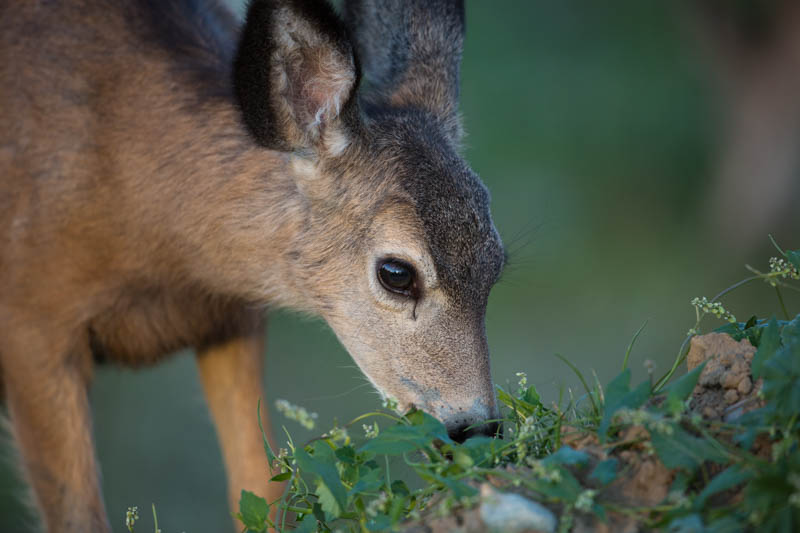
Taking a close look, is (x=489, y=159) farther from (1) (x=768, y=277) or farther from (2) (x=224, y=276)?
(1) (x=768, y=277)

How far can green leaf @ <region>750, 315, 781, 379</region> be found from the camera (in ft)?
8.11

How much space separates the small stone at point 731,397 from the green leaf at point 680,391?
13.3 inches

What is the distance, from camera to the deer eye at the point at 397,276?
385 centimetres

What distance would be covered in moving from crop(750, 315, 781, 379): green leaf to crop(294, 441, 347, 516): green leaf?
116cm

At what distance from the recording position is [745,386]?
2.70 meters

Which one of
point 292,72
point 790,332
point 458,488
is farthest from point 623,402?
point 292,72

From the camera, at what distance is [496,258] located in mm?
3980

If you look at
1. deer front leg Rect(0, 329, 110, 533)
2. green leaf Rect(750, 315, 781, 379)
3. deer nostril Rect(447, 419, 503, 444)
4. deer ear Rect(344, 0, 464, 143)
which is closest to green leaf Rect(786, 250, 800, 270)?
green leaf Rect(750, 315, 781, 379)

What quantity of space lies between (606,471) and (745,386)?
618 millimetres

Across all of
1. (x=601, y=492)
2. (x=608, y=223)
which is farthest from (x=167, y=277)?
(x=608, y=223)

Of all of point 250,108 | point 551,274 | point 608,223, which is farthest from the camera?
point 608,223

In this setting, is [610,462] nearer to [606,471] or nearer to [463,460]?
[606,471]

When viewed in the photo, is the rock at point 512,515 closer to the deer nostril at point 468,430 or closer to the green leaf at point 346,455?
the green leaf at point 346,455

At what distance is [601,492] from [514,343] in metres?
6.34
